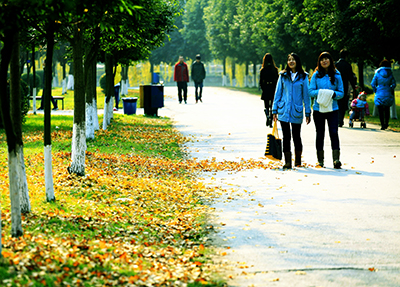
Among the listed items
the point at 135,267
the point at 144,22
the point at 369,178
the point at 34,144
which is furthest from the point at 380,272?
the point at 34,144

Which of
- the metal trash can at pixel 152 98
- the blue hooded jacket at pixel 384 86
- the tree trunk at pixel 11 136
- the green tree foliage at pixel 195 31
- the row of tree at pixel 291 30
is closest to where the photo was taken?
the tree trunk at pixel 11 136

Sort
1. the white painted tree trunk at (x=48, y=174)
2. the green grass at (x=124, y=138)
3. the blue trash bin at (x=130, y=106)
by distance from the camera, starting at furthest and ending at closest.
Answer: the blue trash bin at (x=130, y=106) < the green grass at (x=124, y=138) < the white painted tree trunk at (x=48, y=174)

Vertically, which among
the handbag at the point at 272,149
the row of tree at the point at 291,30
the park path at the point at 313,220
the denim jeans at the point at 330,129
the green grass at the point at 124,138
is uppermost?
the row of tree at the point at 291,30

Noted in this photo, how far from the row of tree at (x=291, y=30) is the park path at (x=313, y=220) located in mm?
10156

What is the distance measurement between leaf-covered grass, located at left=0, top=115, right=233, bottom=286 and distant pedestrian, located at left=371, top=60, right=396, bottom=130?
738cm

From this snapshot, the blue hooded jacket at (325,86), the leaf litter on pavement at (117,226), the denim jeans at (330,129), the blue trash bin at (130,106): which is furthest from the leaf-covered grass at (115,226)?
the blue trash bin at (130,106)

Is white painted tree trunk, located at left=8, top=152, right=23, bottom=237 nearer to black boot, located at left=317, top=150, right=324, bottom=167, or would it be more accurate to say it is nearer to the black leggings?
the black leggings

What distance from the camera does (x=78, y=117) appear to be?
9.81 meters

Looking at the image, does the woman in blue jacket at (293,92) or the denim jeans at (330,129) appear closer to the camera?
the woman in blue jacket at (293,92)

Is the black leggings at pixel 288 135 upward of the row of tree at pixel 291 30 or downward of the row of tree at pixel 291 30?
downward

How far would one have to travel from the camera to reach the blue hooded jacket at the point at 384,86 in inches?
677

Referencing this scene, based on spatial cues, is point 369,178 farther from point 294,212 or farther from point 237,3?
point 237,3

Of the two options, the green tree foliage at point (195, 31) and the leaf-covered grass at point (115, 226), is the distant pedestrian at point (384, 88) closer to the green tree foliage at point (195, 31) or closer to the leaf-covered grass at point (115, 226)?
the leaf-covered grass at point (115, 226)

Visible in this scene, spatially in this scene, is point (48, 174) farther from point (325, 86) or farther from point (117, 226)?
point (325, 86)
